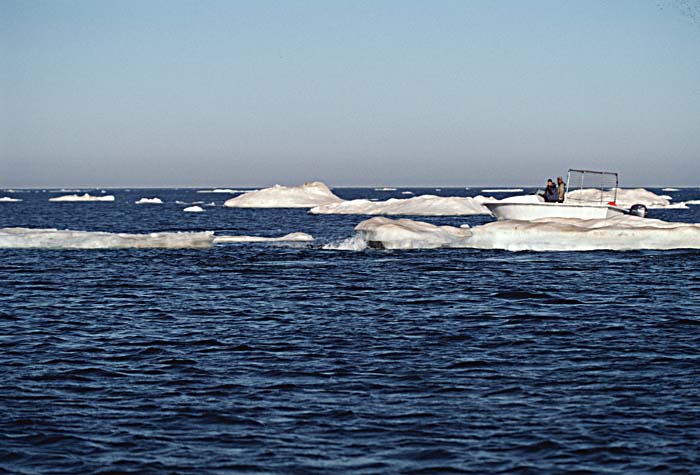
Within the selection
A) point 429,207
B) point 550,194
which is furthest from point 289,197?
point 550,194

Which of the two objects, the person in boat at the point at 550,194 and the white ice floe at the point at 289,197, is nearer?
the person in boat at the point at 550,194

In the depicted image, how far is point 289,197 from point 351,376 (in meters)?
119

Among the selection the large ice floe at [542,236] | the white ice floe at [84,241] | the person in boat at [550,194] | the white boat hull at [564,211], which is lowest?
the white ice floe at [84,241]

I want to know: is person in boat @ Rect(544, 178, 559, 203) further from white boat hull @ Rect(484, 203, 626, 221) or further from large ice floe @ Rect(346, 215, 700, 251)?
large ice floe @ Rect(346, 215, 700, 251)

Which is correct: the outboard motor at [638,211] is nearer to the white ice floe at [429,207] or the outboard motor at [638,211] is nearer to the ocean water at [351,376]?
the ocean water at [351,376]

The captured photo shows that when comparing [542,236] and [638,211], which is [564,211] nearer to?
[638,211]

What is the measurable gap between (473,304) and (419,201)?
7629 centimetres

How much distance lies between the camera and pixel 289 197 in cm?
13238

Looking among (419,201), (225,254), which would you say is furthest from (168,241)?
(419,201)

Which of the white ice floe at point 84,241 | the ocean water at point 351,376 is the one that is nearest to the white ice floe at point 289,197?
the white ice floe at point 84,241

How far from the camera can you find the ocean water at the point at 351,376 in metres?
9.79

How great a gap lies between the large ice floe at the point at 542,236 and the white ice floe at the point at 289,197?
90745mm

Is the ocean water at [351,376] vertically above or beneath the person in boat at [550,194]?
beneath

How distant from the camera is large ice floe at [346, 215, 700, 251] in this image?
35562 millimetres
